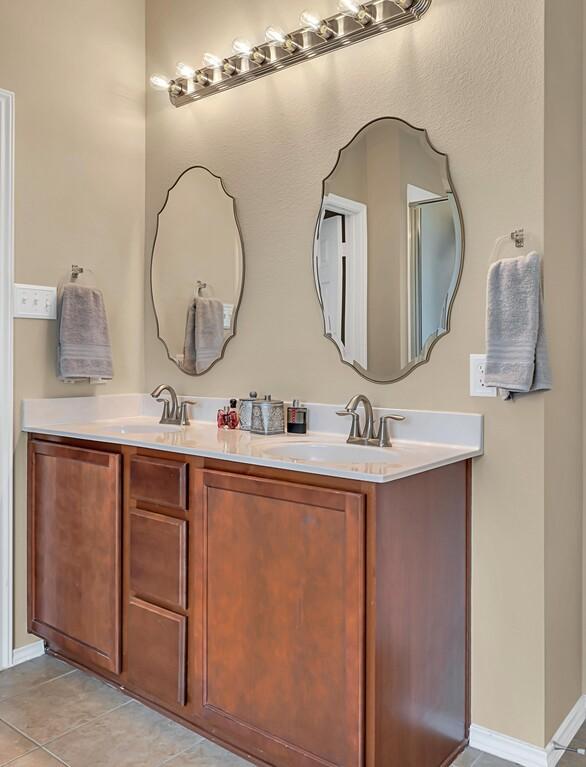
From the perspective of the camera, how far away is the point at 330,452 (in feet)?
6.54

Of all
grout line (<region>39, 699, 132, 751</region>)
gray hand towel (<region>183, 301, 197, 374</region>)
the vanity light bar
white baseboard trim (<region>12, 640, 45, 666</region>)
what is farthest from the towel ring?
white baseboard trim (<region>12, 640, 45, 666</region>)

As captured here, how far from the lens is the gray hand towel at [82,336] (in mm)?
2391

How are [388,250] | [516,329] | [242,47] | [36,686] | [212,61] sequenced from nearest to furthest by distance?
[516,329] < [388,250] < [36,686] < [242,47] < [212,61]

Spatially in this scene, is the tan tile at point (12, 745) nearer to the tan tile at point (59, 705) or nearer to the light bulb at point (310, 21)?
the tan tile at point (59, 705)

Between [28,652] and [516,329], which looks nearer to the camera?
[516,329]

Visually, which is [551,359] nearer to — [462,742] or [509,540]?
[509,540]

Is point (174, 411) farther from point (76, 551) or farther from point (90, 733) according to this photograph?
point (90, 733)

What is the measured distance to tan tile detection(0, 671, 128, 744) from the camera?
6.33 ft

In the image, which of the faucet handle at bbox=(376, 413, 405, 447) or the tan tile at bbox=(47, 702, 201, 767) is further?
the faucet handle at bbox=(376, 413, 405, 447)

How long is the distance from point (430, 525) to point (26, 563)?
1.56 m

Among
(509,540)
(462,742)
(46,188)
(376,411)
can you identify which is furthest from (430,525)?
(46,188)

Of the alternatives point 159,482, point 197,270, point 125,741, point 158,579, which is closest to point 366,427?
point 159,482

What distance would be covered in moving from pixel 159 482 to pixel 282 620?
22.6 inches

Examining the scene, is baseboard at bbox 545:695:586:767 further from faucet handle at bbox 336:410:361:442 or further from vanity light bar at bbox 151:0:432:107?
vanity light bar at bbox 151:0:432:107
